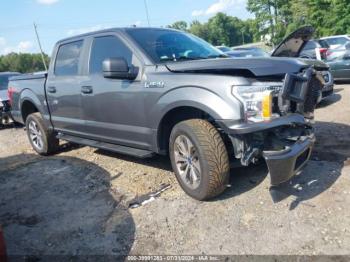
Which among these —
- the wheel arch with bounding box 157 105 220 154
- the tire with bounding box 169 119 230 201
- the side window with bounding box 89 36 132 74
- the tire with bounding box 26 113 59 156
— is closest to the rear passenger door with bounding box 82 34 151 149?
Result: the side window with bounding box 89 36 132 74

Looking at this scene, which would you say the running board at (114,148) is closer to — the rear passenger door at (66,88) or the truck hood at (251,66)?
the rear passenger door at (66,88)

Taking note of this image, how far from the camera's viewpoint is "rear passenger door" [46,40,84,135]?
542 centimetres

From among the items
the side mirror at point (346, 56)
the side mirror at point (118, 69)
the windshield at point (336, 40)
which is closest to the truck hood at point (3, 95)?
the side mirror at point (118, 69)

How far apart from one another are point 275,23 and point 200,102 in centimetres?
5035

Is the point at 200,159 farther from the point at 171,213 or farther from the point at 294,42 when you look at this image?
the point at 294,42

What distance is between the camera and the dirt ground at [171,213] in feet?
10.6

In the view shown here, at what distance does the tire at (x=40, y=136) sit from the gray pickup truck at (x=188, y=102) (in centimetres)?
78

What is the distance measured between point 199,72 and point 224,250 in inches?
69.5

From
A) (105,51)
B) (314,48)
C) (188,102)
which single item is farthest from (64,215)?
(314,48)

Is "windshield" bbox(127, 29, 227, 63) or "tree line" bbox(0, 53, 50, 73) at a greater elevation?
"windshield" bbox(127, 29, 227, 63)

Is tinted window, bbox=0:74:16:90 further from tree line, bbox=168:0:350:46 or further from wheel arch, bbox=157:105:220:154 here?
wheel arch, bbox=157:105:220:154

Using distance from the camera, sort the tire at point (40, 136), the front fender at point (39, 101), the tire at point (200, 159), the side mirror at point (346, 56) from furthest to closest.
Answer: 1. the side mirror at point (346, 56)
2. the tire at point (40, 136)
3. the front fender at point (39, 101)
4. the tire at point (200, 159)

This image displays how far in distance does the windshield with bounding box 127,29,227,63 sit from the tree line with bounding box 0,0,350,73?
→ 1830 millimetres

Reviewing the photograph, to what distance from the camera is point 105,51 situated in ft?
16.3
